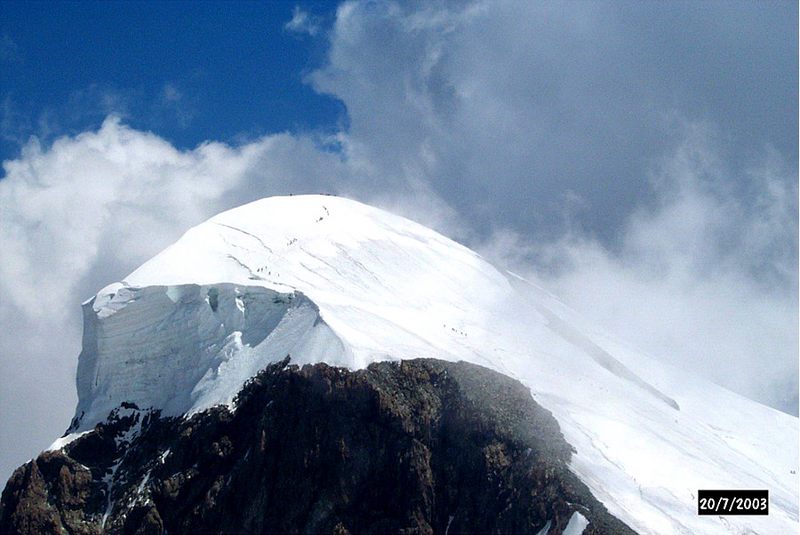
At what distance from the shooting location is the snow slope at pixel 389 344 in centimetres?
8269

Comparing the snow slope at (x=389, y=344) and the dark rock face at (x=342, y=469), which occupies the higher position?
the snow slope at (x=389, y=344)

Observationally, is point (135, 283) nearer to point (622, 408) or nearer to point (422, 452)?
point (422, 452)

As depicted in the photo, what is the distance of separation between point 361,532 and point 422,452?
254 inches

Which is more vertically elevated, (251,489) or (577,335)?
(577,335)

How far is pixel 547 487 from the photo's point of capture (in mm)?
74000

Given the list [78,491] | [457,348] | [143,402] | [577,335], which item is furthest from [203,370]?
[577,335]

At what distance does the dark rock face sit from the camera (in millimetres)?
75625
